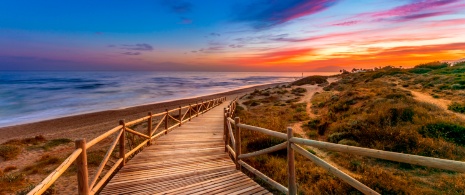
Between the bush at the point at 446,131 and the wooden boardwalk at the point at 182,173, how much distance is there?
683 cm

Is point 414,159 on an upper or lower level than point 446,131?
upper

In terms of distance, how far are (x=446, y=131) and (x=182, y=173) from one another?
28.4 ft

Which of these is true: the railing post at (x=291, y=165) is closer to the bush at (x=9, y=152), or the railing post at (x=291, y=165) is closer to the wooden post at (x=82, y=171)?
the wooden post at (x=82, y=171)

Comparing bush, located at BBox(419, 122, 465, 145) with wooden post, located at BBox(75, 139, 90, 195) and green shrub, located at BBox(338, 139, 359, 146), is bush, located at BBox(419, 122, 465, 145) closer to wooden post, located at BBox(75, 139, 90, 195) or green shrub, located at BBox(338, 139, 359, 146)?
green shrub, located at BBox(338, 139, 359, 146)

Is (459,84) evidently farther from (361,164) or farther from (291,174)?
(291,174)

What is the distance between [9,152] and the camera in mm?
11070

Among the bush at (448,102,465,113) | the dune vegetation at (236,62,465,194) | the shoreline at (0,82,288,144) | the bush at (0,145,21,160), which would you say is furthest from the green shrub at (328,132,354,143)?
the bush at (0,145,21,160)

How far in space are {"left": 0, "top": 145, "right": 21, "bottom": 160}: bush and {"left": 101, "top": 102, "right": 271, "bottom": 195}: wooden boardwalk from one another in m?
7.49

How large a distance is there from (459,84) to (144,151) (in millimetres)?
20054

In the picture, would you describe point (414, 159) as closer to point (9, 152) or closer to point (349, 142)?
point (349, 142)

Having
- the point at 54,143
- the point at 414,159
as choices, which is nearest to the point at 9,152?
the point at 54,143

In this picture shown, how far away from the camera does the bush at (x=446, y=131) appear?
25.2 feet

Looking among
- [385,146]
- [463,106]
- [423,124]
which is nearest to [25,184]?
[385,146]

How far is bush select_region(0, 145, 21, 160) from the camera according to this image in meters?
10.7
